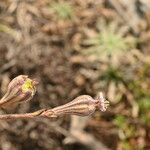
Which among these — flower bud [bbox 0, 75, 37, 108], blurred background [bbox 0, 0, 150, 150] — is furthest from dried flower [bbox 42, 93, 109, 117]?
blurred background [bbox 0, 0, 150, 150]

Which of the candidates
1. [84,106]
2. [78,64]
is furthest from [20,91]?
[78,64]

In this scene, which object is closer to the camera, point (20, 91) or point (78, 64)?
point (20, 91)

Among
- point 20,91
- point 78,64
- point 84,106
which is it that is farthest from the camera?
point 78,64

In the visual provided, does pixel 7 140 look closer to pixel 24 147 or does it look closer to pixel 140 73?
pixel 24 147

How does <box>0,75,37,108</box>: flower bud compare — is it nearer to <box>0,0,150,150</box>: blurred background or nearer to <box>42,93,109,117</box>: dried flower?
<box>42,93,109,117</box>: dried flower

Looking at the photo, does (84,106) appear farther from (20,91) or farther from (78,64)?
(78,64)

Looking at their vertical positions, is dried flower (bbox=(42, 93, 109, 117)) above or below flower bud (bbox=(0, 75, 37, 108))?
below
